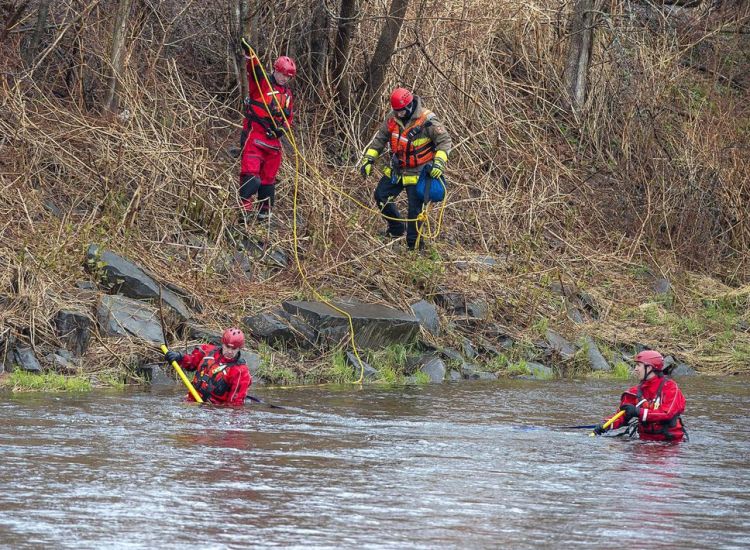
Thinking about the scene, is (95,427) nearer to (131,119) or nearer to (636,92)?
(131,119)

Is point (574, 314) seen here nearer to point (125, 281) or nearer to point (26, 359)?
point (125, 281)

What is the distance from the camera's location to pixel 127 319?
12984mm

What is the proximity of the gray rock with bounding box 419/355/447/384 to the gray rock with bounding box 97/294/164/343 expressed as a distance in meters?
2.91

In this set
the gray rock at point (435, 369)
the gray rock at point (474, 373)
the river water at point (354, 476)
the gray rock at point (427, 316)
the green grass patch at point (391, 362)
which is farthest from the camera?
the gray rock at point (427, 316)

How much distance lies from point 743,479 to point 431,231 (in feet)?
28.7

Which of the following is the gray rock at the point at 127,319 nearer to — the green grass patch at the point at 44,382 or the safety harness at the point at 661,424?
the green grass patch at the point at 44,382

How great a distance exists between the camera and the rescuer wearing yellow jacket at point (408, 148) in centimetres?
1520

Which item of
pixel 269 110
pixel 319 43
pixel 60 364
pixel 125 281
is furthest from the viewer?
pixel 319 43

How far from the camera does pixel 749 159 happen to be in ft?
65.9

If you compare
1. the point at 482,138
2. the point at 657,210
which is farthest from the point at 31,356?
the point at 657,210

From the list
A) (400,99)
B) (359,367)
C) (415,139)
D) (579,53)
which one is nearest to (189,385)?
(359,367)

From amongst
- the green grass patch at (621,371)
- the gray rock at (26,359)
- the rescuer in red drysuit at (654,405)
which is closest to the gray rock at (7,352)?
the gray rock at (26,359)

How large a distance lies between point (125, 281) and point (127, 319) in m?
0.66

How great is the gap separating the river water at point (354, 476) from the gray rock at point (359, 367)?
1267 mm
